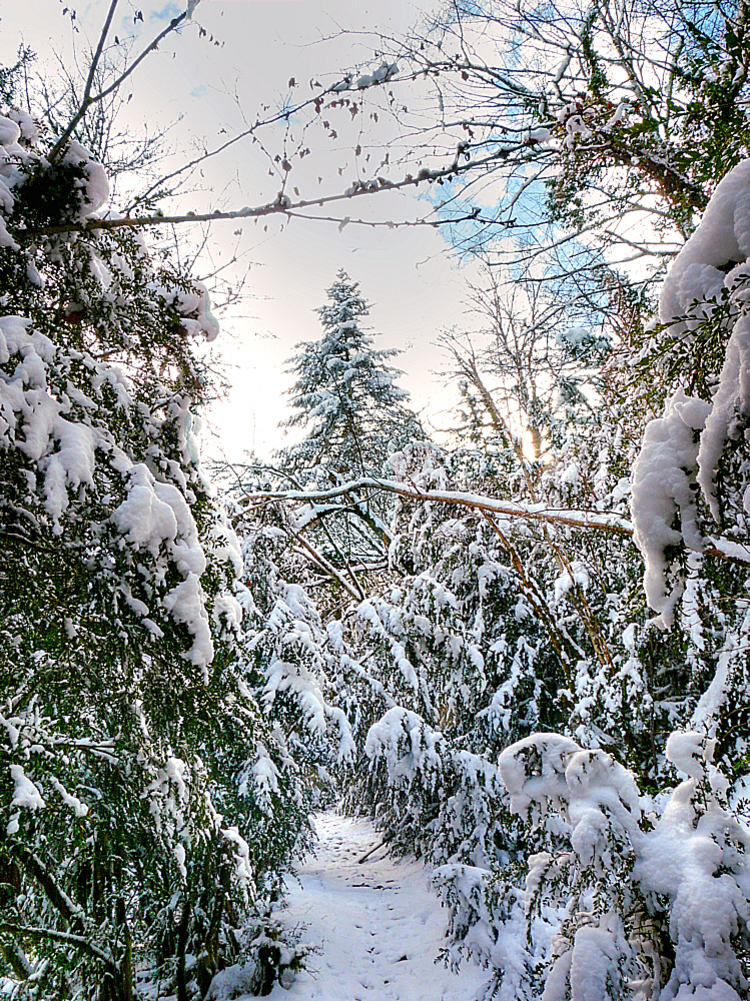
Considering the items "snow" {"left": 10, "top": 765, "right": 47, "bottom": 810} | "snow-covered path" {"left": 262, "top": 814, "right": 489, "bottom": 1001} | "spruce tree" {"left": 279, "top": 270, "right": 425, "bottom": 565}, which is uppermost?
"spruce tree" {"left": 279, "top": 270, "right": 425, "bottom": 565}

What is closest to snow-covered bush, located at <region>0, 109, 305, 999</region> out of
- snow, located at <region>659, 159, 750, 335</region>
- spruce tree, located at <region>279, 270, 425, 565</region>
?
snow, located at <region>659, 159, 750, 335</region>

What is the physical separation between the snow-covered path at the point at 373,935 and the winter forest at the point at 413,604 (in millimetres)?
267

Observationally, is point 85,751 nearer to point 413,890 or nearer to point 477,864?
point 477,864

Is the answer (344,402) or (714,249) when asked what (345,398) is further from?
(714,249)

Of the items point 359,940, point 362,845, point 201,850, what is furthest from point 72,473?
point 362,845

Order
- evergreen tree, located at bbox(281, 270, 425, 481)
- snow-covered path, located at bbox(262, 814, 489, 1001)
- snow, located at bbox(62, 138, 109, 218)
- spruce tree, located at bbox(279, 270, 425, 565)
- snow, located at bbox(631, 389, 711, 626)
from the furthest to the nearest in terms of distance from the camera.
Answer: evergreen tree, located at bbox(281, 270, 425, 481) → spruce tree, located at bbox(279, 270, 425, 565) → snow-covered path, located at bbox(262, 814, 489, 1001) → snow, located at bbox(62, 138, 109, 218) → snow, located at bbox(631, 389, 711, 626)

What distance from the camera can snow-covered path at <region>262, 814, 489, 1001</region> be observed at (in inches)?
210

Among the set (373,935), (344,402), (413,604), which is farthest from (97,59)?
(344,402)

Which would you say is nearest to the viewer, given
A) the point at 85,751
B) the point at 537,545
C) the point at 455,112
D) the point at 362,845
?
the point at 85,751

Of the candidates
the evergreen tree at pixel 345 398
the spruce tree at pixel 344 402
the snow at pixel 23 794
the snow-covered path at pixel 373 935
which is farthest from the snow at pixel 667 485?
the evergreen tree at pixel 345 398

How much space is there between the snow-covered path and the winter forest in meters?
→ 0.27

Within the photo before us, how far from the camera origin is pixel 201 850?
436 cm

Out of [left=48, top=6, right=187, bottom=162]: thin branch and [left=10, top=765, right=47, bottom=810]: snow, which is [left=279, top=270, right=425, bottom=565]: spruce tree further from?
[left=48, top=6, right=187, bottom=162]: thin branch

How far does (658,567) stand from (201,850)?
4642 mm
